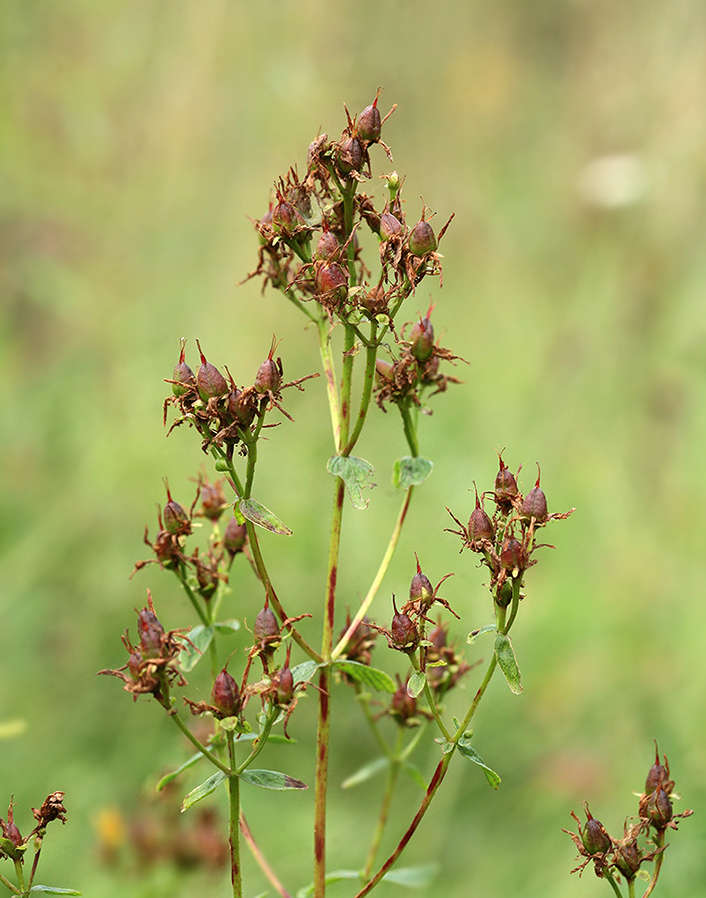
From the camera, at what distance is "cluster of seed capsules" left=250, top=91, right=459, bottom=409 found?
1649 mm

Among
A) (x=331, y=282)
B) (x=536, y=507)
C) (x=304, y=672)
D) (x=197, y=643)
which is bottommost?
(x=304, y=672)

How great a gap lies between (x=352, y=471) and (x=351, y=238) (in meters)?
0.41

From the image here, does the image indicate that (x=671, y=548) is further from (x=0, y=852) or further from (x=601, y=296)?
(x=0, y=852)

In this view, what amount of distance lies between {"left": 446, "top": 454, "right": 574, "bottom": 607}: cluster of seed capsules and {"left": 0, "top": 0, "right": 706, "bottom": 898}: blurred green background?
6.07ft

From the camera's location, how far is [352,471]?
177 centimetres

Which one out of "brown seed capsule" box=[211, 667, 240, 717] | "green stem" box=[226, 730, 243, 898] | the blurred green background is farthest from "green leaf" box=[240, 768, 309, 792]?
the blurred green background

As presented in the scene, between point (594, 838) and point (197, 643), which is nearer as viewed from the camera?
point (594, 838)

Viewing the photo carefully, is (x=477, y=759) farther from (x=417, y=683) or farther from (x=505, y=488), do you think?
(x=505, y=488)

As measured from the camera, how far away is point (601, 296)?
4.78m

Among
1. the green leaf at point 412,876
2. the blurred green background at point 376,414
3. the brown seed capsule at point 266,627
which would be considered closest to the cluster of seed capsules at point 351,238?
the brown seed capsule at point 266,627

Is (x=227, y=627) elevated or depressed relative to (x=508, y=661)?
elevated

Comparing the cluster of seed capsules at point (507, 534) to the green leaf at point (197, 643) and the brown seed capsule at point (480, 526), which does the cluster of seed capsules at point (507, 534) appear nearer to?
the brown seed capsule at point (480, 526)

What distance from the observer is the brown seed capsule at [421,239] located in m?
Answer: 1.65

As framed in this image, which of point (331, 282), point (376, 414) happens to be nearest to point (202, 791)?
point (331, 282)
